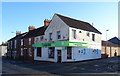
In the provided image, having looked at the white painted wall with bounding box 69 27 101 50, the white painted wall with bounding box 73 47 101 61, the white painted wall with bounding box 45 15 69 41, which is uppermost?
the white painted wall with bounding box 45 15 69 41

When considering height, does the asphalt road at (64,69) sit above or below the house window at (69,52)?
below

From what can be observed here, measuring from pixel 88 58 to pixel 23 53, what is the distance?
17343mm

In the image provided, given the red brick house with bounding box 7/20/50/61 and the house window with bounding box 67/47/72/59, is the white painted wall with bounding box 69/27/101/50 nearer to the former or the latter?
the house window with bounding box 67/47/72/59

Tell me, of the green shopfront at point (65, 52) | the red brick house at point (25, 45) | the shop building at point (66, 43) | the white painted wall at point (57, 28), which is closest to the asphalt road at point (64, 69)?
the green shopfront at point (65, 52)

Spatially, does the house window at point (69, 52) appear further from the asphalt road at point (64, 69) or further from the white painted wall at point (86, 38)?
the asphalt road at point (64, 69)

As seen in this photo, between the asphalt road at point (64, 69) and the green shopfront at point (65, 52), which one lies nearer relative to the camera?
the asphalt road at point (64, 69)

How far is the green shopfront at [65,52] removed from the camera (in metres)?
21.7

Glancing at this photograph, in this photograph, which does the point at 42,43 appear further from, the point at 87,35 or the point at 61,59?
the point at 87,35

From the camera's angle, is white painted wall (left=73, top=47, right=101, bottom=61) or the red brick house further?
the red brick house

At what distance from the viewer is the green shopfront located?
21.7 meters

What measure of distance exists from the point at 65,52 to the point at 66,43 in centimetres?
164

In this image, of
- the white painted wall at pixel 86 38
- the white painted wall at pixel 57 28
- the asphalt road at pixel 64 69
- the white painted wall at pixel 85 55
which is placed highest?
the white painted wall at pixel 57 28

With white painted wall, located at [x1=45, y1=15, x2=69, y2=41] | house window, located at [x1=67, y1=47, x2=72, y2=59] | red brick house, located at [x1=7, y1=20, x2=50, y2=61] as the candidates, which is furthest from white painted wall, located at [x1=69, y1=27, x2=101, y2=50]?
red brick house, located at [x1=7, y1=20, x2=50, y2=61]

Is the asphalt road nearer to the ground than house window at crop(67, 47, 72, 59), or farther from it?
nearer to the ground
